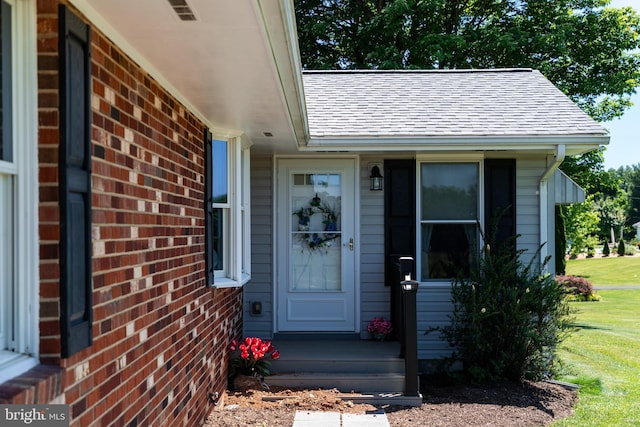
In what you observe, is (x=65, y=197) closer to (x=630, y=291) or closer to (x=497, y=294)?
(x=497, y=294)

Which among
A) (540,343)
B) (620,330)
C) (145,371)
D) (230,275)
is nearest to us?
(145,371)

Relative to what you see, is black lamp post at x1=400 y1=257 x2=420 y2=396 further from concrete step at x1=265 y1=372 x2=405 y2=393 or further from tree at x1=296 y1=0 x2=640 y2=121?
tree at x1=296 y1=0 x2=640 y2=121

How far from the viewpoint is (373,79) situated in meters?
9.29

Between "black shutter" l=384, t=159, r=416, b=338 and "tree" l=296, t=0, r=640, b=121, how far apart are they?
898 cm

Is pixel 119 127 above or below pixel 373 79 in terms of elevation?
below

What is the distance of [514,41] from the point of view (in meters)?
16.0

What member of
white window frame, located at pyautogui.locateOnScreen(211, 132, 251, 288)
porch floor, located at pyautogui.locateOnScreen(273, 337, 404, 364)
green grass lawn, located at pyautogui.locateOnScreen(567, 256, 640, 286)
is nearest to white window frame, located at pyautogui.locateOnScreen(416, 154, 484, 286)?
porch floor, located at pyautogui.locateOnScreen(273, 337, 404, 364)

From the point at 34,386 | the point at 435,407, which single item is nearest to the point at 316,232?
the point at 435,407

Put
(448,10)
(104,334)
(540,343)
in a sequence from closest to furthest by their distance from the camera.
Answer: (104,334) < (540,343) < (448,10)

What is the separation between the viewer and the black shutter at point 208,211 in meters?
5.19

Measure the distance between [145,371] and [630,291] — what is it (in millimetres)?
21294

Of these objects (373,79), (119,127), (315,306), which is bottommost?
(315,306)

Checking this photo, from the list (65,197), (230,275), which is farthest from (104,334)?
(230,275)

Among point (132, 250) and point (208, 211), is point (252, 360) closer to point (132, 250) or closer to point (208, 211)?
point (208, 211)
